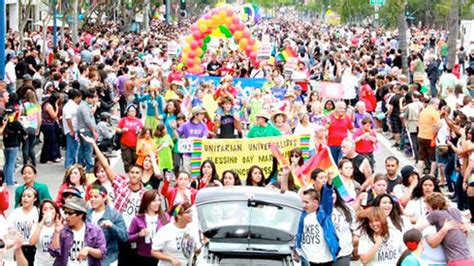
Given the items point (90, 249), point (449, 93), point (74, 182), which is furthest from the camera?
point (449, 93)

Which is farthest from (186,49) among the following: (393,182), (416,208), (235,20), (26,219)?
(26,219)

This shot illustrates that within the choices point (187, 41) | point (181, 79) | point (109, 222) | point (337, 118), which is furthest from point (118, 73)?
point (109, 222)

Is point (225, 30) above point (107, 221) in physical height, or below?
above

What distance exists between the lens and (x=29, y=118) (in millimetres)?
21203

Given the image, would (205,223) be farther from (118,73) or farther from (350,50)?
(350,50)

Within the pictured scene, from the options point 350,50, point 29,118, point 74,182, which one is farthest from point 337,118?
point 350,50

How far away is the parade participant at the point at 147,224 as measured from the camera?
37.0 feet

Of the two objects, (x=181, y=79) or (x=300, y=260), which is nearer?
(x=300, y=260)

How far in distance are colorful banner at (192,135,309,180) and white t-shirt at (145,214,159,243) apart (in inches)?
171

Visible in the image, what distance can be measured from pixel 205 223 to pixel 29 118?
11.1m

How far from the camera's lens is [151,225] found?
1134 cm

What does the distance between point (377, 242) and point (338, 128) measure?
30.0 ft

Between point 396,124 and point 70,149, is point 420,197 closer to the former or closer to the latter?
point 70,149

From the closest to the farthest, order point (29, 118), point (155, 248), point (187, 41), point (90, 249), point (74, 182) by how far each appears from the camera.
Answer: point (90, 249) < point (155, 248) < point (74, 182) < point (29, 118) < point (187, 41)
